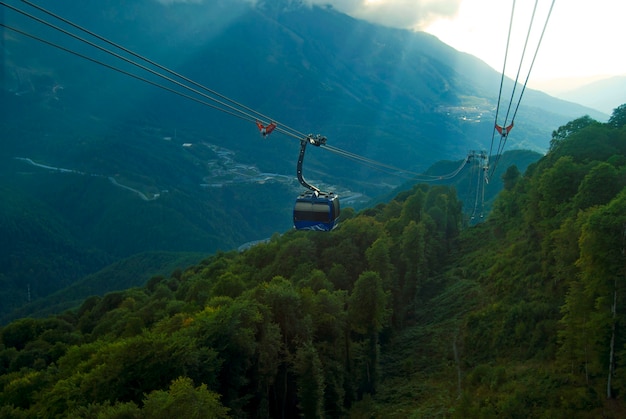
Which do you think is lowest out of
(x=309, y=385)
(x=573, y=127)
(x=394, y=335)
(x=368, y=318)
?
(x=309, y=385)

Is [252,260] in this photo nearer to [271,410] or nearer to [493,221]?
[271,410]

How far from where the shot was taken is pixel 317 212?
1097 inches

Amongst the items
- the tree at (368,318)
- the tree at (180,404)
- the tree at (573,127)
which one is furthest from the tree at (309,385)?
the tree at (573,127)

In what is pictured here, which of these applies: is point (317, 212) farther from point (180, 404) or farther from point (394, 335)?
point (394, 335)

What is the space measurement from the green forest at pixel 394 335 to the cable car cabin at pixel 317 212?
9.69m

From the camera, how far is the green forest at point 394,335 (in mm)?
26844

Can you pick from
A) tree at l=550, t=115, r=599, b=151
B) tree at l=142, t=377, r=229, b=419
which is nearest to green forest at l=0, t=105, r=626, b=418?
tree at l=142, t=377, r=229, b=419

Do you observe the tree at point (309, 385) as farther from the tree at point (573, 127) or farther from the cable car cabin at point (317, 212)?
the tree at point (573, 127)

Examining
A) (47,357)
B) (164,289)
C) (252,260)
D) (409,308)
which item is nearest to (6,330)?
(47,357)

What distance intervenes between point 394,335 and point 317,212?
1329 inches

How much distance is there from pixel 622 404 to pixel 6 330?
80.8 metres

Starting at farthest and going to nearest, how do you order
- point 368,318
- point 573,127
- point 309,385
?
point 573,127 < point 368,318 < point 309,385

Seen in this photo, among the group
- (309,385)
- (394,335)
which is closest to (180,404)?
(309,385)

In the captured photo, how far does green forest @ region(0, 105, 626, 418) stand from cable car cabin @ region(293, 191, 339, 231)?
969cm
